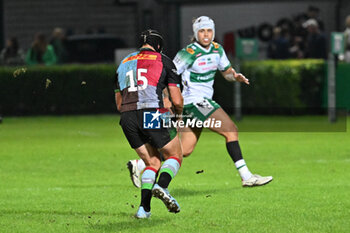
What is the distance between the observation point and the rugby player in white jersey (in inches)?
455

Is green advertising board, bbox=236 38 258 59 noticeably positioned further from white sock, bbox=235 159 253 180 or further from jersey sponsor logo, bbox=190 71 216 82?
white sock, bbox=235 159 253 180

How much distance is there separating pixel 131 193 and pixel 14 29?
85.8 ft

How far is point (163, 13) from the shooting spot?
31453 millimetres

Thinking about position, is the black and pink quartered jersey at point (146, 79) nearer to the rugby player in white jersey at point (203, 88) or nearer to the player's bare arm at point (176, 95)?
the player's bare arm at point (176, 95)

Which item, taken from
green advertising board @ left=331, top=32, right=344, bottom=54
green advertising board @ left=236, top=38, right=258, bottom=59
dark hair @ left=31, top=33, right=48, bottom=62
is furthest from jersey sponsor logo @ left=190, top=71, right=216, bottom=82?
dark hair @ left=31, top=33, right=48, bottom=62

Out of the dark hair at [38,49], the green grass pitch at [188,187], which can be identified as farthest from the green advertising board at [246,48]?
the dark hair at [38,49]

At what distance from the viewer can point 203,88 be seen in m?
11.8

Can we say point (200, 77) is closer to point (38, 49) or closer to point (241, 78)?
point (241, 78)

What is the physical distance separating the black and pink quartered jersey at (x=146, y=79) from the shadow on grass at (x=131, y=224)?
1.07 m

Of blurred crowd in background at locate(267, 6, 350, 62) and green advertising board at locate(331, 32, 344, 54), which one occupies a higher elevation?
green advertising board at locate(331, 32, 344, 54)

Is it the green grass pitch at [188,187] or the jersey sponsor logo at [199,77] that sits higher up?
the jersey sponsor logo at [199,77]

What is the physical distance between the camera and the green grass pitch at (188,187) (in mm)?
8836

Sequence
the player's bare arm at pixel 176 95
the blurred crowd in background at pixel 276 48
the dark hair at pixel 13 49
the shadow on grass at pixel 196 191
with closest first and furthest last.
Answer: the player's bare arm at pixel 176 95 < the shadow on grass at pixel 196 191 < the blurred crowd in background at pixel 276 48 < the dark hair at pixel 13 49

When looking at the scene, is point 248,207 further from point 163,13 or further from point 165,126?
point 163,13
